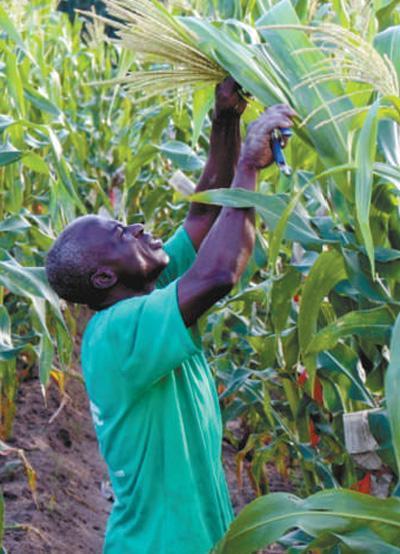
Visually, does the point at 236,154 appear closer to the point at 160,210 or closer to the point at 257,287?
the point at 257,287

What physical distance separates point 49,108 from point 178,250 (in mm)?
1340

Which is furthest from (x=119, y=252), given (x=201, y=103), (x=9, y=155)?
(x=9, y=155)

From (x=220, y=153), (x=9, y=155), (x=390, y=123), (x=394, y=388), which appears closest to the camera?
(x=394, y=388)

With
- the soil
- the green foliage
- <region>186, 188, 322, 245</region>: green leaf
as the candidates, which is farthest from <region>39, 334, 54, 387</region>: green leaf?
<region>186, 188, 322, 245</region>: green leaf

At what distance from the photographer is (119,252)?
2084 millimetres

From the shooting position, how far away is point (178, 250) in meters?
2.40

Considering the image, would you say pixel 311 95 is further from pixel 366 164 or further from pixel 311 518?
pixel 311 518

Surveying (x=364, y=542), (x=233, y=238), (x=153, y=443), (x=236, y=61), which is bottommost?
(x=364, y=542)

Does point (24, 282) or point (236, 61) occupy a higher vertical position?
point (236, 61)

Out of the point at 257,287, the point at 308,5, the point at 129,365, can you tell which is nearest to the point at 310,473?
the point at 257,287

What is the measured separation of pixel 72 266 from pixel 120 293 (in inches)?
4.8

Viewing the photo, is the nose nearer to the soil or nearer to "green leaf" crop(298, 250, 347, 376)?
"green leaf" crop(298, 250, 347, 376)

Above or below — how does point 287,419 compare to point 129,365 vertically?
below

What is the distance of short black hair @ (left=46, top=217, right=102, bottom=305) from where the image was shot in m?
2.09
